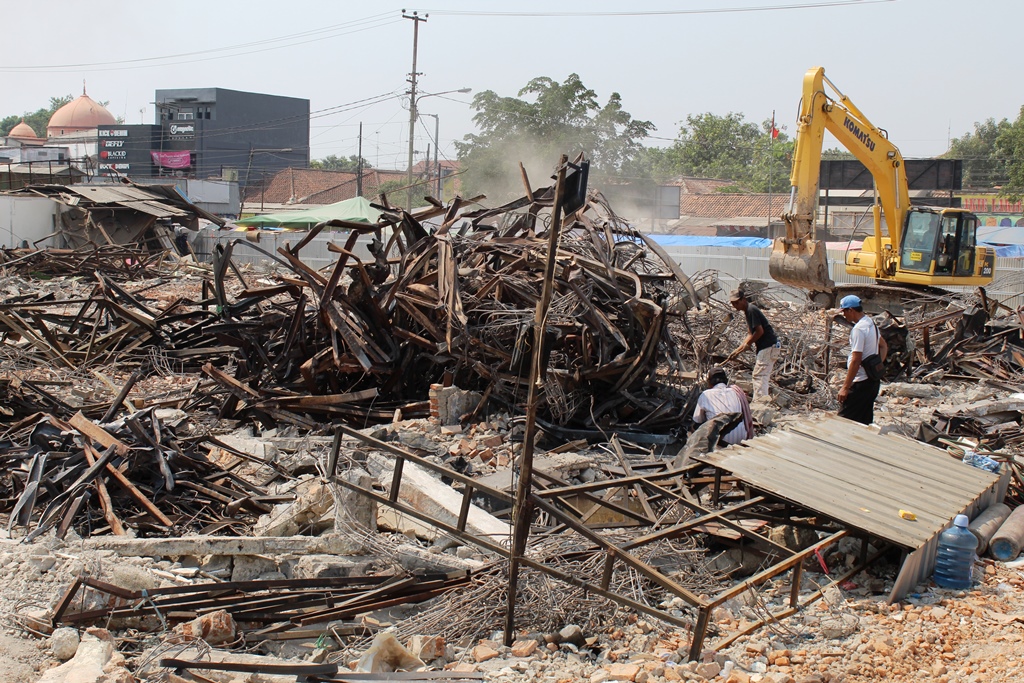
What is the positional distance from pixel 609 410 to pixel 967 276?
36.3 ft

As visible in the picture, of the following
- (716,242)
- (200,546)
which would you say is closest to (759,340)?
(200,546)

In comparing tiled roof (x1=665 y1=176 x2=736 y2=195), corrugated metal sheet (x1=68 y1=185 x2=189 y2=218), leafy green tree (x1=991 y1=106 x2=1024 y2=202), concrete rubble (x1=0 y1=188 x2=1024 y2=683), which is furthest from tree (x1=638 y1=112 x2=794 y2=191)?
concrete rubble (x1=0 y1=188 x2=1024 y2=683)

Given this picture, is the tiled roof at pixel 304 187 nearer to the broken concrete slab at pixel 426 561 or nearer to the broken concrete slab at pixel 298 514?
the broken concrete slab at pixel 298 514

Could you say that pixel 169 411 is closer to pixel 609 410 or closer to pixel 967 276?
pixel 609 410

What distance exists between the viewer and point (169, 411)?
9.43 meters

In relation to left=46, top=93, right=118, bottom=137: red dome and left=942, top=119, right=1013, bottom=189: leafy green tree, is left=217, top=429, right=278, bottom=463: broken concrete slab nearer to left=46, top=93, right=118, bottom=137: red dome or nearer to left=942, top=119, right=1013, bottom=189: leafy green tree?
left=942, top=119, right=1013, bottom=189: leafy green tree

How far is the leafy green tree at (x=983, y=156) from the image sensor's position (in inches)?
1966

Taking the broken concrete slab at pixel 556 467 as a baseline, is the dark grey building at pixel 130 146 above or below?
above

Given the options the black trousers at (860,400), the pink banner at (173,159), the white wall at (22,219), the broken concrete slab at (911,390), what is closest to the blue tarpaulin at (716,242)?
the broken concrete slab at (911,390)

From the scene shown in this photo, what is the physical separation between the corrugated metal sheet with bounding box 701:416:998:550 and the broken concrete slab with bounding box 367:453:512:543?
1493 millimetres

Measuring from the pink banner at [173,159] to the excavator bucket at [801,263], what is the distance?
42411 millimetres

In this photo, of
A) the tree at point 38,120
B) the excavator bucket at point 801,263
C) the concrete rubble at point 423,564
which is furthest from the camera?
the tree at point 38,120

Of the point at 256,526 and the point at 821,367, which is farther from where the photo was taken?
the point at 821,367

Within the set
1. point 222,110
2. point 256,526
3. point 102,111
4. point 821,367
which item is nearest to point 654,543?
point 256,526
